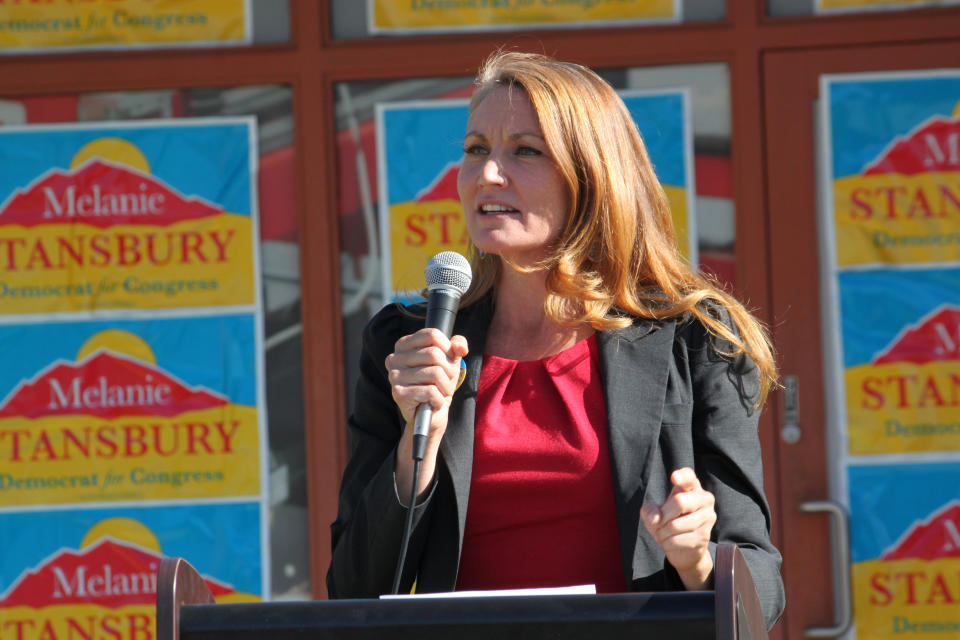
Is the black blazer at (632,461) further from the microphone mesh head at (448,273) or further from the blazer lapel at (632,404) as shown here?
the microphone mesh head at (448,273)

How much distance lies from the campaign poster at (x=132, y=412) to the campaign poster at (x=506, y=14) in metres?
1.09

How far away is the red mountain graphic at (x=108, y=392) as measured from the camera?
3.92m

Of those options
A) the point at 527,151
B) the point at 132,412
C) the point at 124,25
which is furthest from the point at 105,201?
the point at 527,151

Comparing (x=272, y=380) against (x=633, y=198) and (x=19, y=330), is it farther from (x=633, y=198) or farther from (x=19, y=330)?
(x=633, y=198)

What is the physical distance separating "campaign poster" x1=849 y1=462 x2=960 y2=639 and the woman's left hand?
2.36m

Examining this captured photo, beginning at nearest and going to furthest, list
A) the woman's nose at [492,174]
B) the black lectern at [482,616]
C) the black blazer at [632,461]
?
1. the black lectern at [482,616]
2. the black blazer at [632,461]
3. the woman's nose at [492,174]

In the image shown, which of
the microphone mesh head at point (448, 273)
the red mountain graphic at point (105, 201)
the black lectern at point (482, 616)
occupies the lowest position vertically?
the black lectern at point (482, 616)

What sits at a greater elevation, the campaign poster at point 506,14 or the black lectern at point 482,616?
the campaign poster at point 506,14

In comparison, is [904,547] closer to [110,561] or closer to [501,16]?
[501,16]

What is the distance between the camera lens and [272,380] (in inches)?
154

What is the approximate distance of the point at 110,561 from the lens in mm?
3930

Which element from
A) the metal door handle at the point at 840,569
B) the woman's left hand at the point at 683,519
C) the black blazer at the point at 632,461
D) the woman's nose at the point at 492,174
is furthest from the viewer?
the metal door handle at the point at 840,569

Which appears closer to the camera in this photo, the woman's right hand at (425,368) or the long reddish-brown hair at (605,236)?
the woman's right hand at (425,368)

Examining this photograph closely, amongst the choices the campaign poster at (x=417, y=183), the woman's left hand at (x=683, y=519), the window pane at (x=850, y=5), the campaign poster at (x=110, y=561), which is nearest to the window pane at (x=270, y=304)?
the campaign poster at (x=110, y=561)
